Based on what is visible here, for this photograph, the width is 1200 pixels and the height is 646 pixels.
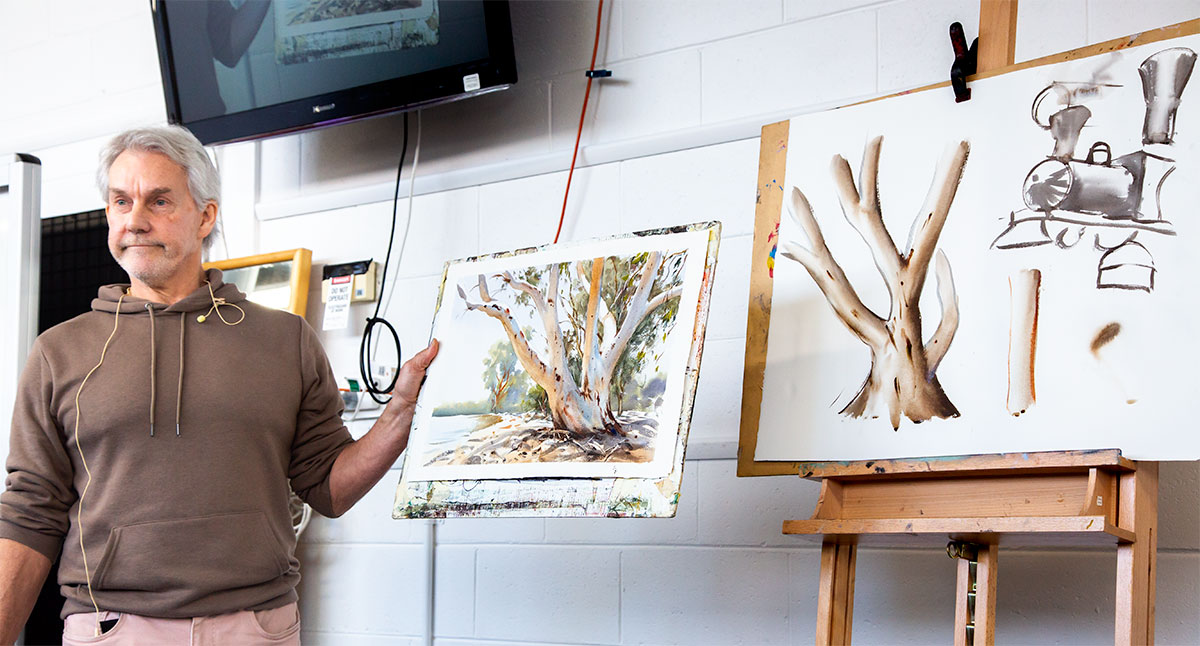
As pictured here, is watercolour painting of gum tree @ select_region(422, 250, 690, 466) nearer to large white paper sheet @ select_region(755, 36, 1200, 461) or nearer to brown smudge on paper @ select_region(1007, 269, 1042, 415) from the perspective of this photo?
large white paper sheet @ select_region(755, 36, 1200, 461)

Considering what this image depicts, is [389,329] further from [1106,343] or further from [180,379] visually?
[1106,343]

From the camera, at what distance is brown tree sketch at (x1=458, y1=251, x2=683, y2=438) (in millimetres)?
1388

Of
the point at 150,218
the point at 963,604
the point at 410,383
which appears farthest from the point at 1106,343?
the point at 150,218

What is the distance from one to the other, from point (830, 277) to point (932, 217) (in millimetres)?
162

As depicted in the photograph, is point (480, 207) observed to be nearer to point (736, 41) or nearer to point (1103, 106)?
point (736, 41)

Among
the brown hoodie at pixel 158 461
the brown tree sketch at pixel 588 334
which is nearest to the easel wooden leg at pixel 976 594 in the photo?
the brown tree sketch at pixel 588 334

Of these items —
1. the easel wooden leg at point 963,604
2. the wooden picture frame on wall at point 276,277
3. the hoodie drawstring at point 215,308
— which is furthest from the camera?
the wooden picture frame on wall at point 276,277

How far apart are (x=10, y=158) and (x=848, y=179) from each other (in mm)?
1584

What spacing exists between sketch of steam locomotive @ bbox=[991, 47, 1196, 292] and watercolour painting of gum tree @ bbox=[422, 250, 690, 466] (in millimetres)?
476

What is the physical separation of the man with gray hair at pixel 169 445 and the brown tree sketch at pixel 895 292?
1.99 feet

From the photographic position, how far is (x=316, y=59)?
212cm

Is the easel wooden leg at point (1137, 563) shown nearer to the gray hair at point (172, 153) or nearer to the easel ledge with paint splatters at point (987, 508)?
the easel ledge with paint splatters at point (987, 508)

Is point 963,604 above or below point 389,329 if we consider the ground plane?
below

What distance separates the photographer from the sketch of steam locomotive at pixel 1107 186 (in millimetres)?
1295
